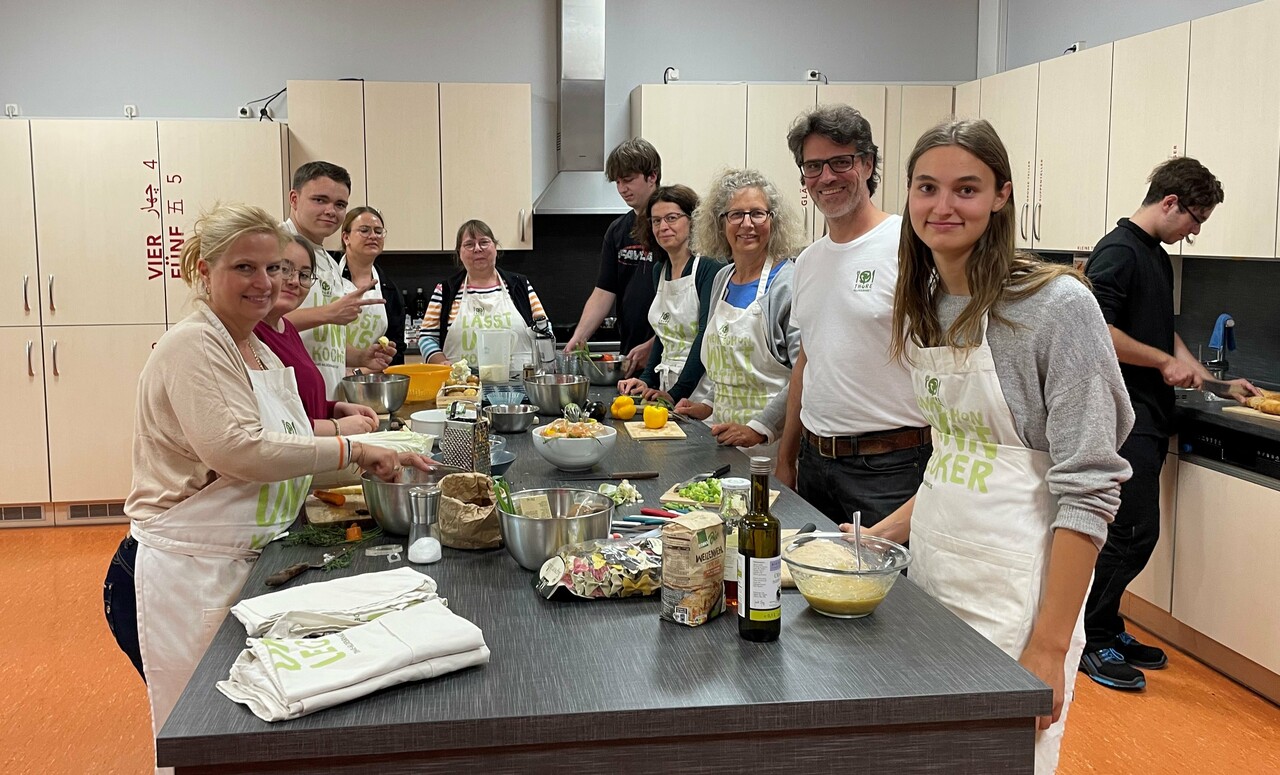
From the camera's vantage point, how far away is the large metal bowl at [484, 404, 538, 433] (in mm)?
3039

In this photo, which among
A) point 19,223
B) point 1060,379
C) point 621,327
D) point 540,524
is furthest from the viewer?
point 19,223

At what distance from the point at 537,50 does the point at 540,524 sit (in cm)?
486

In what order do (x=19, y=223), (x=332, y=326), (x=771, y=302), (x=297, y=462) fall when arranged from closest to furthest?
(x=297, y=462), (x=771, y=302), (x=332, y=326), (x=19, y=223)

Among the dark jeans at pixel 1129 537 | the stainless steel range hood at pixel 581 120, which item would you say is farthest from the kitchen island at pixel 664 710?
the stainless steel range hood at pixel 581 120

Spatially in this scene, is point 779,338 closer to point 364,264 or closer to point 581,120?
point 364,264

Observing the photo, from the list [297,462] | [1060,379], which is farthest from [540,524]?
[1060,379]

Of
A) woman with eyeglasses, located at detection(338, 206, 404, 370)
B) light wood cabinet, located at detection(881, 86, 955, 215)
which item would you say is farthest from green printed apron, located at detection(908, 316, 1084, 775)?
light wood cabinet, located at detection(881, 86, 955, 215)

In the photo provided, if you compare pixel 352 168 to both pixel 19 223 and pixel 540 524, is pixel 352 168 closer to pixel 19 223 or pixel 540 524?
pixel 19 223

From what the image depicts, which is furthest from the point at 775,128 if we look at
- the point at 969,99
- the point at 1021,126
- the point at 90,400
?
the point at 90,400

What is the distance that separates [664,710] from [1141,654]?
9.89ft

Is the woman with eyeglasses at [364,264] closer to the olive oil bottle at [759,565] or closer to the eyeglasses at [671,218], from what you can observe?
the eyeglasses at [671,218]

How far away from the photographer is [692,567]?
60.4 inches

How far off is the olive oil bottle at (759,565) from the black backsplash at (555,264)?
15.5 feet

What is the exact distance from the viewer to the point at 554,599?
5.51 ft
